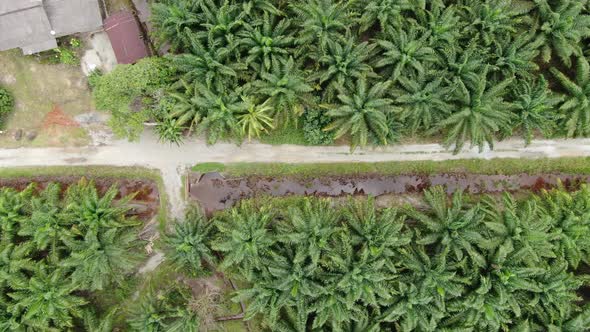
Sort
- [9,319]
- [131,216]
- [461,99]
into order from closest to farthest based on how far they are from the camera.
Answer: [9,319] → [461,99] → [131,216]

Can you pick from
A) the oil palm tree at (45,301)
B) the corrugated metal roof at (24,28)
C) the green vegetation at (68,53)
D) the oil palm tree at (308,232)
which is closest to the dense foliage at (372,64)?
the oil palm tree at (308,232)

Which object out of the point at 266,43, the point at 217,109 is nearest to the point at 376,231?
the point at 217,109

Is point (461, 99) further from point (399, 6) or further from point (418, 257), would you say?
point (418, 257)

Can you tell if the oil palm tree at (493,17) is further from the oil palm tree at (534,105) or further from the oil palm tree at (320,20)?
the oil palm tree at (320,20)

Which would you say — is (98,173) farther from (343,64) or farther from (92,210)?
(343,64)

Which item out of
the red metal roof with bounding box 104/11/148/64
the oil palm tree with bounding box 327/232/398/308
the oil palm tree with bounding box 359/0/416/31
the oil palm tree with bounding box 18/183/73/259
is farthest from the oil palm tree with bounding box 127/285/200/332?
the oil palm tree with bounding box 359/0/416/31

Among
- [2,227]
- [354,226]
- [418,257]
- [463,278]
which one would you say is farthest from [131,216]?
[463,278]

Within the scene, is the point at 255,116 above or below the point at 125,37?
below
